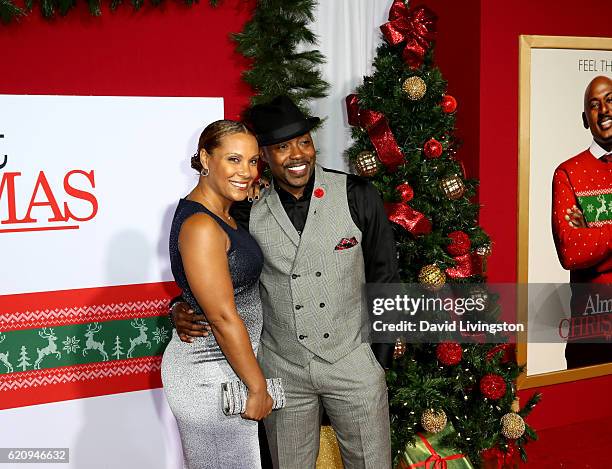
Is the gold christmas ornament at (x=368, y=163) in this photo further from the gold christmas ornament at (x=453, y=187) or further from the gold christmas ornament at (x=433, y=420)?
the gold christmas ornament at (x=433, y=420)

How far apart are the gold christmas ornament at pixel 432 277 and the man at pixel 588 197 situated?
103 cm

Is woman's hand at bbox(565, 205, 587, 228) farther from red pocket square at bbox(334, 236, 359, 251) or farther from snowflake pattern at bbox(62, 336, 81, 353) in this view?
snowflake pattern at bbox(62, 336, 81, 353)

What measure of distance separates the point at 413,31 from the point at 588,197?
143 centimetres

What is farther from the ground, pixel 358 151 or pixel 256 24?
pixel 256 24

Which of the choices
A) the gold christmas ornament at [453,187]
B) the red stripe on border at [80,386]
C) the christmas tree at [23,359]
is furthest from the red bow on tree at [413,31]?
the christmas tree at [23,359]

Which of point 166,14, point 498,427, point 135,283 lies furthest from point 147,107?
point 498,427

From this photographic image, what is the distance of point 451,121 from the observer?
116 inches

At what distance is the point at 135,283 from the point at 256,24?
1.34 m

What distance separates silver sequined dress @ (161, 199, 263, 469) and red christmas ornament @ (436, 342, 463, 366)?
1.15 meters

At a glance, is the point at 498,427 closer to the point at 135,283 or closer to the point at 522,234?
the point at 522,234

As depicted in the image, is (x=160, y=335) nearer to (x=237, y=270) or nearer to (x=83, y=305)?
(x=83, y=305)

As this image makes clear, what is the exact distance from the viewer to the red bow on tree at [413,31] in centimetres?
294

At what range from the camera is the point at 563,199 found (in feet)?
11.5

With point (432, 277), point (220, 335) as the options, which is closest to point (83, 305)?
point (220, 335)
